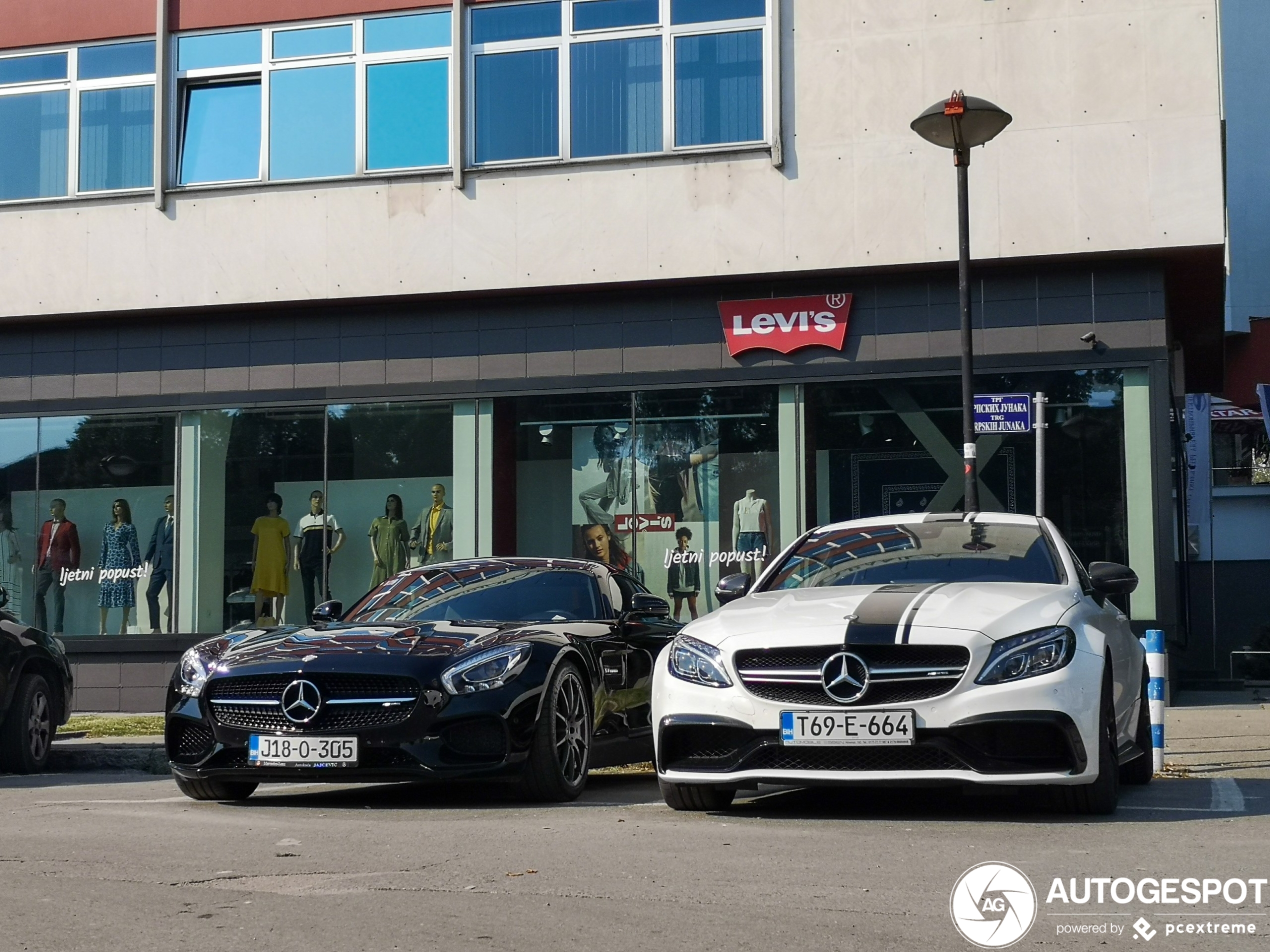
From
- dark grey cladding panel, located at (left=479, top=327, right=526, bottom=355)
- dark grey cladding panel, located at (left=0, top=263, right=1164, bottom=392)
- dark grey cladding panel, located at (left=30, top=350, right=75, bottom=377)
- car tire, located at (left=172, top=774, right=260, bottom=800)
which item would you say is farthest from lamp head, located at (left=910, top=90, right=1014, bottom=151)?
dark grey cladding panel, located at (left=30, top=350, right=75, bottom=377)

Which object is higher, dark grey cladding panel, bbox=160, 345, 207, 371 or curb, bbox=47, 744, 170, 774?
dark grey cladding panel, bbox=160, 345, 207, 371

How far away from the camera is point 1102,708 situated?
7586 millimetres

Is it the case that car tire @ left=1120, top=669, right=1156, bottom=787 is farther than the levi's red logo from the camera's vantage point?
No

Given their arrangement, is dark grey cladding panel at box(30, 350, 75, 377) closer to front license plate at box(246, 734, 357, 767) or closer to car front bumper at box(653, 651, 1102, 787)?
front license plate at box(246, 734, 357, 767)

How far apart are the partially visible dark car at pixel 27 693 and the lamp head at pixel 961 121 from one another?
7211mm

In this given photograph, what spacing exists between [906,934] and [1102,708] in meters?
3.00

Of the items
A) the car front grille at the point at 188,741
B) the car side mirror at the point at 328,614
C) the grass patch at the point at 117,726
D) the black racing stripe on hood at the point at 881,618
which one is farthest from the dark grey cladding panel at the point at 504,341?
the black racing stripe on hood at the point at 881,618

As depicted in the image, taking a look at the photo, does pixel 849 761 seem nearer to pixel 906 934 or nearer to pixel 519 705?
pixel 519 705

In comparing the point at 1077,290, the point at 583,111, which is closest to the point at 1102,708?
the point at 1077,290

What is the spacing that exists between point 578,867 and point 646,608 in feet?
13.6

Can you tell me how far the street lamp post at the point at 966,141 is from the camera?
480 inches

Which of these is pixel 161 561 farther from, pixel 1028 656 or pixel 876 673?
pixel 1028 656

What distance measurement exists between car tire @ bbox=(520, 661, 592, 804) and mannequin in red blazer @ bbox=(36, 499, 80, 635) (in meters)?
13.7

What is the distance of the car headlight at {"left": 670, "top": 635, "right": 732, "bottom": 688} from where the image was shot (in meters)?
7.74
